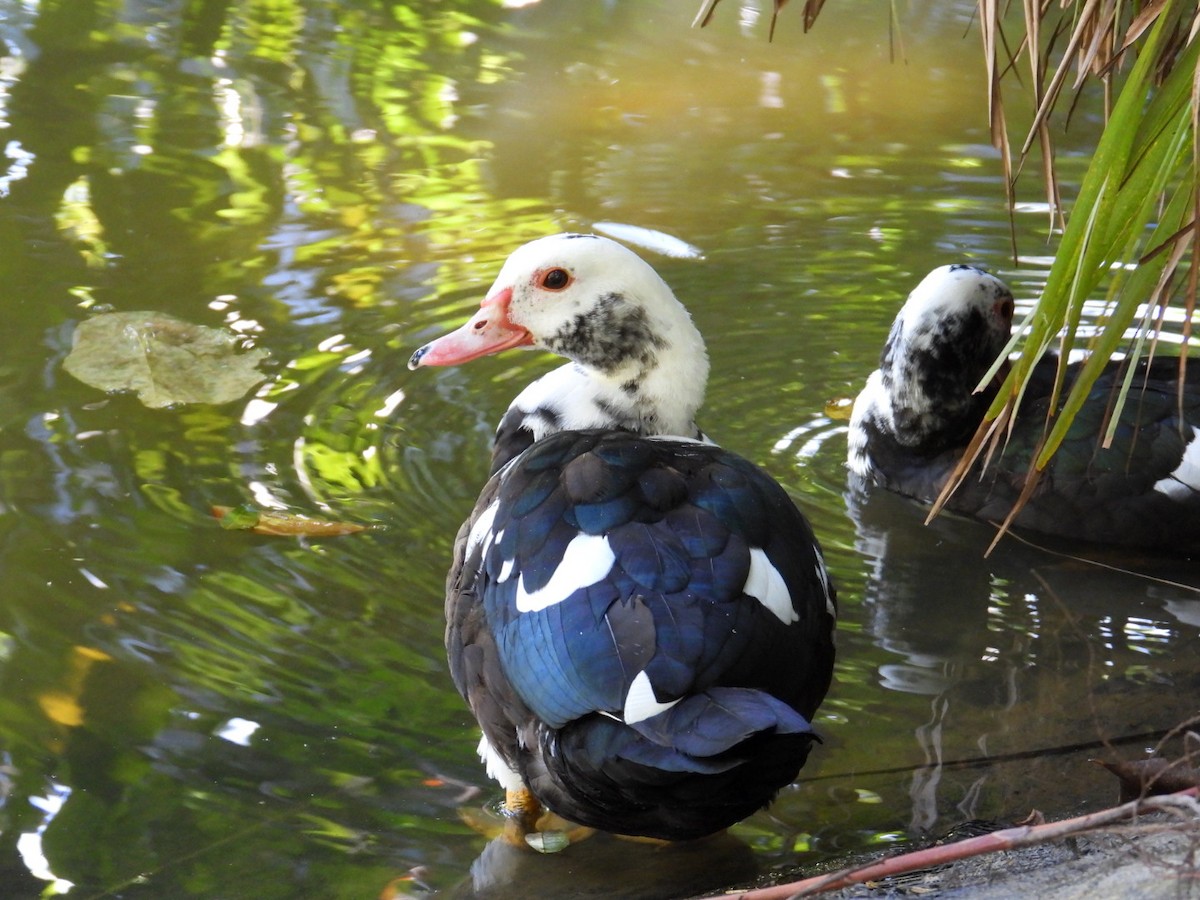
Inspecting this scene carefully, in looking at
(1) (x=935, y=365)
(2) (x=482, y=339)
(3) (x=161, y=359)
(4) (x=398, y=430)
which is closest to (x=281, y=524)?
(4) (x=398, y=430)

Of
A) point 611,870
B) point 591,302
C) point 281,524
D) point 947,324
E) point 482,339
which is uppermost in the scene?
point 591,302

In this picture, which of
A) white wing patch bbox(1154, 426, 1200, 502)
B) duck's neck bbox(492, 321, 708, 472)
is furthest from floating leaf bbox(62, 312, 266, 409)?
white wing patch bbox(1154, 426, 1200, 502)

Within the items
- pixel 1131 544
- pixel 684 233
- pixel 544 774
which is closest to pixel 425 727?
pixel 544 774

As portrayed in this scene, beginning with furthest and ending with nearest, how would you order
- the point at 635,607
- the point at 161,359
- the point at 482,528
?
the point at 161,359 → the point at 482,528 → the point at 635,607

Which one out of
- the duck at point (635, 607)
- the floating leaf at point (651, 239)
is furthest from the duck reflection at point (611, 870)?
the floating leaf at point (651, 239)

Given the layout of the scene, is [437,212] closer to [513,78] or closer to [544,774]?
A: [513,78]

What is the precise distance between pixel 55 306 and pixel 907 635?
2905mm

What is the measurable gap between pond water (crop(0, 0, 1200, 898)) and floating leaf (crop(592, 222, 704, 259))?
0.08 meters

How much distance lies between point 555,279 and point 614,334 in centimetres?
19

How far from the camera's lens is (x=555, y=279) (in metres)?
3.25

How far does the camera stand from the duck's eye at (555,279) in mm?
3236

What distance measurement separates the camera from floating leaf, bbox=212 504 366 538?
3662mm

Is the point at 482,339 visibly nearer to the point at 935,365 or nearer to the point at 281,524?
the point at 281,524

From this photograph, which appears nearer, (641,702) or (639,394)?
(641,702)
